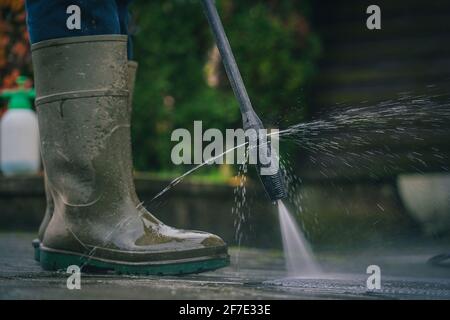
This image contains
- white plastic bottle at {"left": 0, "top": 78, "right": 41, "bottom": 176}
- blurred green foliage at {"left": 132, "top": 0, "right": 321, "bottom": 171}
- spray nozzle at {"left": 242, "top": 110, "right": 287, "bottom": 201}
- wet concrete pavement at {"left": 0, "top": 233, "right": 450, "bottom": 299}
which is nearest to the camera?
wet concrete pavement at {"left": 0, "top": 233, "right": 450, "bottom": 299}

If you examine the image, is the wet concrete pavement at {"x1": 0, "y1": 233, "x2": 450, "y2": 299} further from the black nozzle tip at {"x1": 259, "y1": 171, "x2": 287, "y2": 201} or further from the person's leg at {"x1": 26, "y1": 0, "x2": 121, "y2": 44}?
the person's leg at {"x1": 26, "y1": 0, "x2": 121, "y2": 44}

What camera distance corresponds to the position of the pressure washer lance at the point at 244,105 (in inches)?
70.9

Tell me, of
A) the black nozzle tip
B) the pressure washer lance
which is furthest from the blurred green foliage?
the black nozzle tip

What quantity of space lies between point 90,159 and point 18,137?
7.20 ft

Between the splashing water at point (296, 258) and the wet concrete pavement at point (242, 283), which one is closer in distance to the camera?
the wet concrete pavement at point (242, 283)

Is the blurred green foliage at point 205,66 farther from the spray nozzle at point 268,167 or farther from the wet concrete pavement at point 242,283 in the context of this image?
the spray nozzle at point 268,167

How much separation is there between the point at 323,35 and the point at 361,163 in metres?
0.84

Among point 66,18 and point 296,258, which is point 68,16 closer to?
point 66,18

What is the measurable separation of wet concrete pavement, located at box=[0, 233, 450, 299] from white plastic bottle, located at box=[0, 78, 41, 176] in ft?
4.87

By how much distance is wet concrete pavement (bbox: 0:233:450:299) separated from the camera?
1.48 m

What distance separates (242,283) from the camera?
176 cm

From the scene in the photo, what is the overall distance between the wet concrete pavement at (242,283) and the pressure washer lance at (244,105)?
7.9 inches

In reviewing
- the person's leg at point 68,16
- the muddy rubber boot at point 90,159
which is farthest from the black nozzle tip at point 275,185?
the person's leg at point 68,16

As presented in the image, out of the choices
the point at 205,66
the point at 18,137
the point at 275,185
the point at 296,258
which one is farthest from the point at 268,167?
the point at 205,66
